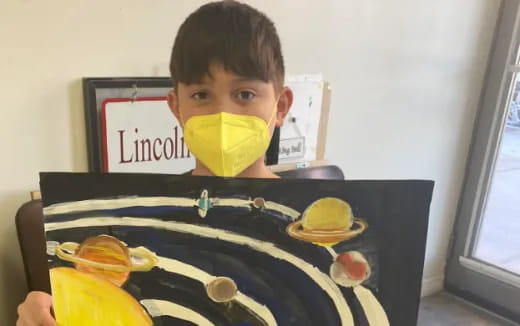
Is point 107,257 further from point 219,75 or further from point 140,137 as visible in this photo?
point 140,137

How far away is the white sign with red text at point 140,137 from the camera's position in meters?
1.22

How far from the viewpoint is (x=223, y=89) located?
0.73m

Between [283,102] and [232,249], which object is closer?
[232,249]

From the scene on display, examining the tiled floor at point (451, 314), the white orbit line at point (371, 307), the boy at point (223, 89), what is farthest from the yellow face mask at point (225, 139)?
the tiled floor at point (451, 314)

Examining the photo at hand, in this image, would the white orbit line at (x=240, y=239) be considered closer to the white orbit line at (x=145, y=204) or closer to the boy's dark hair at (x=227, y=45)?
the white orbit line at (x=145, y=204)

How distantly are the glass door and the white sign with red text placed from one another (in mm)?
1333

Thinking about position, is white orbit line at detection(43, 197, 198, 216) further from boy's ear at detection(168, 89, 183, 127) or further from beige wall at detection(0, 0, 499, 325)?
beige wall at detection(0, 0, 499, 325)

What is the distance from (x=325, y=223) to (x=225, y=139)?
0.60 feet

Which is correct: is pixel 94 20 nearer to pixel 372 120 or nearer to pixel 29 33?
pixel 29 33

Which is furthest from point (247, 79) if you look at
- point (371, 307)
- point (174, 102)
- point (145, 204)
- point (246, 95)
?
point (371, 307)

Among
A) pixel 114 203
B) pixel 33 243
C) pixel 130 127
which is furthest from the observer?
pixel 130 127

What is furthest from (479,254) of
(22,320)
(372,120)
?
(22,320)

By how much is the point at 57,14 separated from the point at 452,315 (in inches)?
72.6

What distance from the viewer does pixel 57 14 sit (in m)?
1.12
